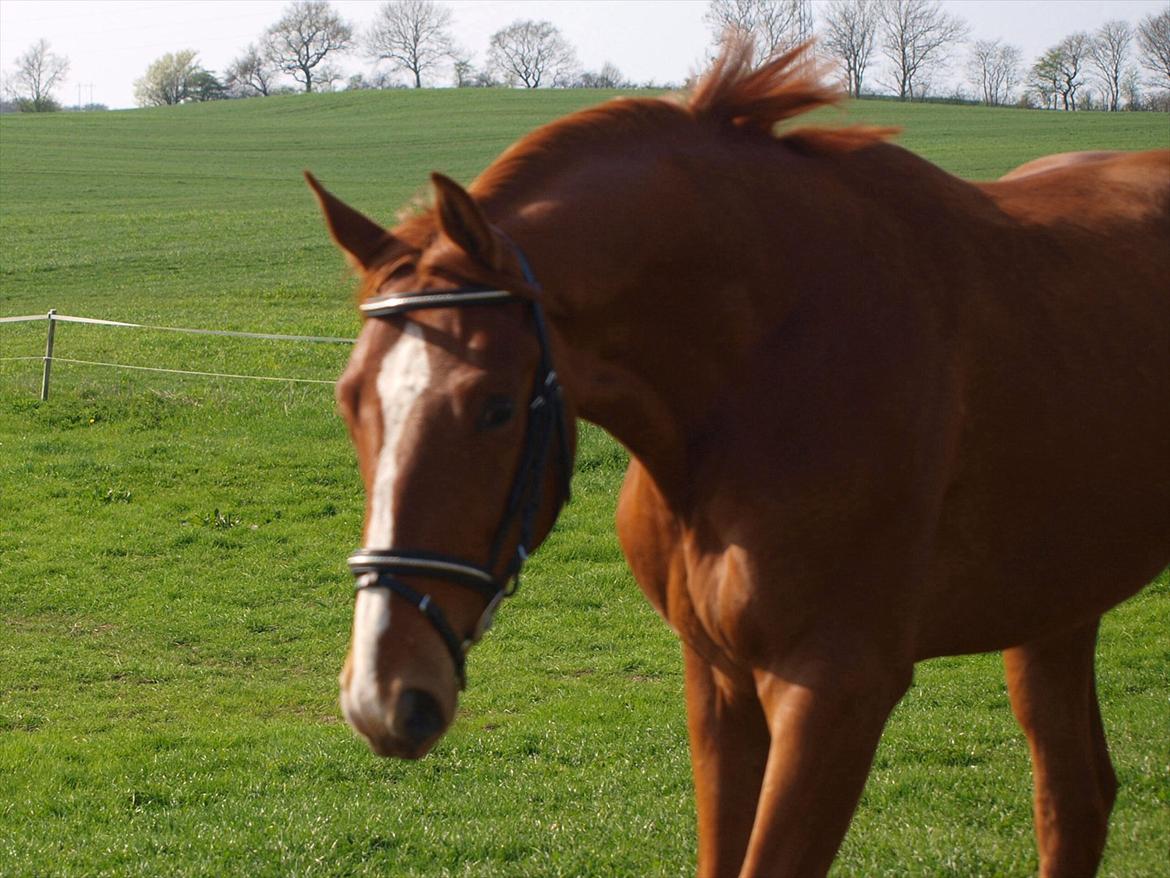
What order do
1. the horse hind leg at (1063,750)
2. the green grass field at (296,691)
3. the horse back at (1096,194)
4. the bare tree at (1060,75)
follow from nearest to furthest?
the horse back at (1096,194) < the horse hind leg at (1063,750) < the green grass field at (296,691) < the bare tree at (1060,75)

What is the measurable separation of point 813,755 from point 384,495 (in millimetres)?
992

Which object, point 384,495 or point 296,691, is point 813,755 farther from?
point 296,691

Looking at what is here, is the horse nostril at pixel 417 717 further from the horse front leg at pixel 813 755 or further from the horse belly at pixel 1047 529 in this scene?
the horse belly at pixel 1047 529

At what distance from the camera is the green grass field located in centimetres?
479

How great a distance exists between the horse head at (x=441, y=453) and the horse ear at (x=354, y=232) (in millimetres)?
90

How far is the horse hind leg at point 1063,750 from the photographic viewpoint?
12.6 ft

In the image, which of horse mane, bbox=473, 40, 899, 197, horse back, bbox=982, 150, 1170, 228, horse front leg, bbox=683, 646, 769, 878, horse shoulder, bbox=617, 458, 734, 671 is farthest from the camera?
horse back, bbox=982, 150, 1170, 228

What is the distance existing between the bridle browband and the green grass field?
240 cm

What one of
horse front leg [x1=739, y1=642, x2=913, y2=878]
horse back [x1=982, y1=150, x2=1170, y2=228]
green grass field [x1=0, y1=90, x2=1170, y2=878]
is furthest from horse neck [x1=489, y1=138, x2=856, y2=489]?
green grass field [x1=0, y1=90, x2=1170, y2=878]

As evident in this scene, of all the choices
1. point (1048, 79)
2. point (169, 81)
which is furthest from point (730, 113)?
point (169, 81)

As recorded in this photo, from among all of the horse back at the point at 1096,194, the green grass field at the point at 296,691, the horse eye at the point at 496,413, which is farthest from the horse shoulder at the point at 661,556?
the green grass field at the point at 296,691

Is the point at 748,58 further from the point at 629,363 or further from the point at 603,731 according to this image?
the point at 603,731

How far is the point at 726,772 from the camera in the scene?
3.13m

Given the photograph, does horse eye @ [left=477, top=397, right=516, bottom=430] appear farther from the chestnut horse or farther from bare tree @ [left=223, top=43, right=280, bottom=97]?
bare tree @ [left=223, top=43, right=280, bottom=97]
